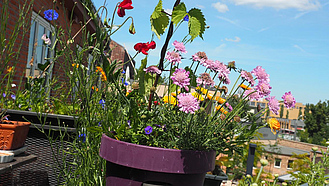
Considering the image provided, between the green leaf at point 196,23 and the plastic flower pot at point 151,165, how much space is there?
1.38 feet

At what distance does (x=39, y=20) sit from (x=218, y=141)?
471 cm

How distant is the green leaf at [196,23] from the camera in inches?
43.2

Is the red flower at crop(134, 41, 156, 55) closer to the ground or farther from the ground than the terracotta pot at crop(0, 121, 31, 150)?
farther from the ground

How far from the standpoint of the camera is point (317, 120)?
56.7m

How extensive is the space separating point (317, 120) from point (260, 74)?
6238 cm

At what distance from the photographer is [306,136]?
54938mm

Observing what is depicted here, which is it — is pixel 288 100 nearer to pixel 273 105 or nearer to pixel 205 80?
pixel 273 105

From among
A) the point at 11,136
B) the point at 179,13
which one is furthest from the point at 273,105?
the point at 11,136

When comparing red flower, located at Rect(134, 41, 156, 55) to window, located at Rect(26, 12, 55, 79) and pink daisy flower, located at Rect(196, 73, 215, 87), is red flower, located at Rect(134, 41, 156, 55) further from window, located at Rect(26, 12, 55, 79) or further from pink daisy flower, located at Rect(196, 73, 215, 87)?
window, located at Rect(26, 12, 55, 79)

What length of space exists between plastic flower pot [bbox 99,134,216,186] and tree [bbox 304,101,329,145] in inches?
2353

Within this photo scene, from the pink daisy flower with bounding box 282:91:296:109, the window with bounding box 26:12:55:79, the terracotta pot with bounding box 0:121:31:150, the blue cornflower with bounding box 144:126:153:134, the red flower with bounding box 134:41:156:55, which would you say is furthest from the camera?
the window with bounding box 26:12:55:79

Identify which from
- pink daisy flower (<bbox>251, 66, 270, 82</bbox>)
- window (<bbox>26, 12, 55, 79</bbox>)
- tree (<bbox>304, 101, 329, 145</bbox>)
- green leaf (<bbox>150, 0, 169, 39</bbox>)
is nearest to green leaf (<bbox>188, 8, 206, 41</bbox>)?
green leaf (<bbox>150, 0, 169, 39</bbox>)

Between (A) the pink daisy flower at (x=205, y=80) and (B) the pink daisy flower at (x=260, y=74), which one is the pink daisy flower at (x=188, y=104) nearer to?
(A) the pink daisy flower at (x=205, y=80)

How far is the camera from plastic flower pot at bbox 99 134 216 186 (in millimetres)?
981
